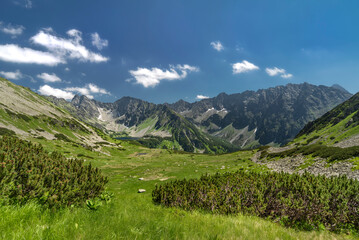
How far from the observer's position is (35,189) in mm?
5738

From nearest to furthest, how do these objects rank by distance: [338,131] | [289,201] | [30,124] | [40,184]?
[40,184] → [289,201] → [338,131] → [30,124]

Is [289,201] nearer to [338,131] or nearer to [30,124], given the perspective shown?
[338,131]

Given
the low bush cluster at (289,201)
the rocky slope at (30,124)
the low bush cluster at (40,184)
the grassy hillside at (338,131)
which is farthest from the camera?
the rocky slope at (30,124)

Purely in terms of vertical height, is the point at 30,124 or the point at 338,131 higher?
the point at 30,124

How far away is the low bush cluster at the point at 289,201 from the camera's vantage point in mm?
8648

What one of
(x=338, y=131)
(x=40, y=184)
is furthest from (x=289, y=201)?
(x=338, y=131)

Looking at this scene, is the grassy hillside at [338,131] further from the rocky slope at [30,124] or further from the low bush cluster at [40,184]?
the rocky slope at [30,124]

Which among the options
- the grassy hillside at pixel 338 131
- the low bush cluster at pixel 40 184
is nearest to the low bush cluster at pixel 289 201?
the low bush cluster at pixel 40 184

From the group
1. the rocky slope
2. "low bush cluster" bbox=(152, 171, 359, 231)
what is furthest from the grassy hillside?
the rocky slope

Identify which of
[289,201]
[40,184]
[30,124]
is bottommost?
[289,201]

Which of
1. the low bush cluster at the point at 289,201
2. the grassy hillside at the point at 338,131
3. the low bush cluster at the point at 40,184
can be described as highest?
the grassy hillside at the point at 338,131

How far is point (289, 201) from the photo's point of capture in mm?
9148

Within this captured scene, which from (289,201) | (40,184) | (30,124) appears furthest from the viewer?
(30,124)

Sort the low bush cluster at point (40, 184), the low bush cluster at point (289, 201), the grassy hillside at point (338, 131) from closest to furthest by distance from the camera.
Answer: the low bush cluster at point (40, 184) < the low bush cluster at point (289, 201) < the grassy hillside at point (338, 131)
